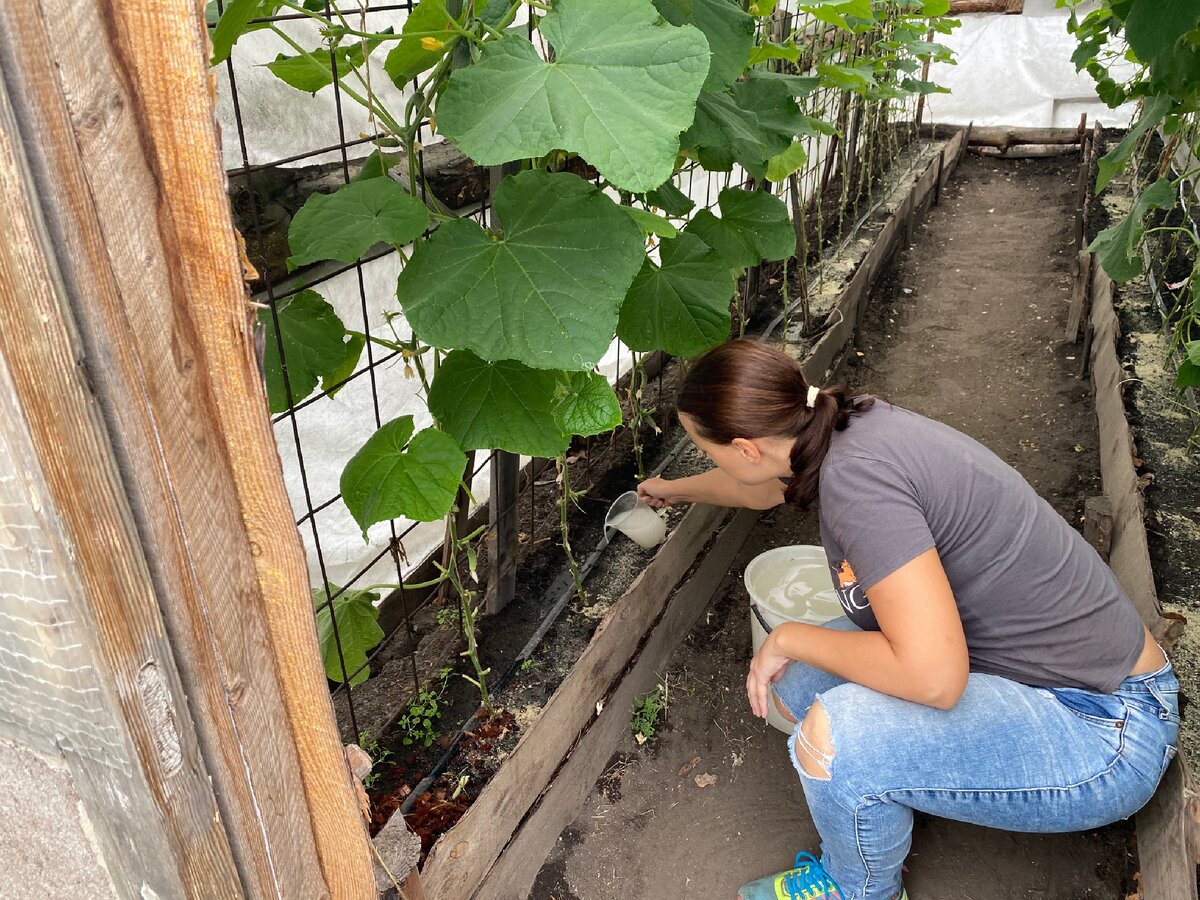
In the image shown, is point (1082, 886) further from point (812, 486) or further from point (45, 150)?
point (45, 150)

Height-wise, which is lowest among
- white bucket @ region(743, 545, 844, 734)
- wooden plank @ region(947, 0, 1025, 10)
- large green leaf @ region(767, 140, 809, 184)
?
white bucket @ region(743, 545, 844, 734)

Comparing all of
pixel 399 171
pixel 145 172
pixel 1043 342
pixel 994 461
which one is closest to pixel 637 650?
pixel 994 461

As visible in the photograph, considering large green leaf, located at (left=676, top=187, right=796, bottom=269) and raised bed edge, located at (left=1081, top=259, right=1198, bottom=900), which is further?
large green leaf, located at (left=676, top=187, right=796, bottom=269)

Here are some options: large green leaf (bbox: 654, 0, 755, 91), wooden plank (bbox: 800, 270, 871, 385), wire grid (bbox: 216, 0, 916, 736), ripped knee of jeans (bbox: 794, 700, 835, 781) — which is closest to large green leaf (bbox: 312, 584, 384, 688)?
wire grid (bbox: 216, 0, 916, 736)

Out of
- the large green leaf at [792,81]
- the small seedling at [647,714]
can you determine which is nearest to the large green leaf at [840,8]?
the large green leaf at [792,81]

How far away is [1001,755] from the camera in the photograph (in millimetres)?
1485

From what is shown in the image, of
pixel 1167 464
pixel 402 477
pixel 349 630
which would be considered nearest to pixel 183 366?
pixel 402 477

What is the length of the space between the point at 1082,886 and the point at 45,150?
6.55ft

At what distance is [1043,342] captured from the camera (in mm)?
4129

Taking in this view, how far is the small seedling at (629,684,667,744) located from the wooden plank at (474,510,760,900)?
25mm

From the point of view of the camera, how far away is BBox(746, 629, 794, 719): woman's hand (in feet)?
5.42

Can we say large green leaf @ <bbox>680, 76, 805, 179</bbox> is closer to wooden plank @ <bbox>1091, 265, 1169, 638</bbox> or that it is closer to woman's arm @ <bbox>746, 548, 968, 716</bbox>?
woman's arm @ <bbox>746, 548, 968, 716</bbox>

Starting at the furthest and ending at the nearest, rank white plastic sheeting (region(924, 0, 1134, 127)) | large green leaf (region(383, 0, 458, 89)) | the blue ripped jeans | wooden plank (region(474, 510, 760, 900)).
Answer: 1. white plastic sheeting (region(924, 0, 1134, 127))
2. wooden plank (region(474, 510, 760, 900))
3. the blue ripped jeans
4. large green leaf (region(383, 0, 458, 89))

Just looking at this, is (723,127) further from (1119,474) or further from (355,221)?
(1119,474)
